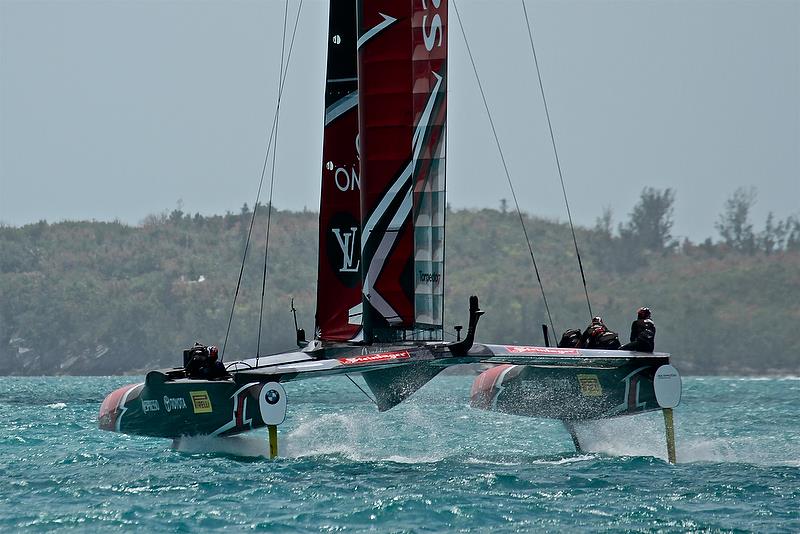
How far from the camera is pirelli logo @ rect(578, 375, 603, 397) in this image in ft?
45.8

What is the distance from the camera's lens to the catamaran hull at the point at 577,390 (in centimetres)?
1372

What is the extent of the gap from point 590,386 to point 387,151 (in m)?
3.27

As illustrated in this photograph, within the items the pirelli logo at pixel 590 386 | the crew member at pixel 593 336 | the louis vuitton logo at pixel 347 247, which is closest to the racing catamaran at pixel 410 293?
the pirelli logo at pixel 590 386

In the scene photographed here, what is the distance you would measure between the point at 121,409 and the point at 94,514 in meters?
3.84

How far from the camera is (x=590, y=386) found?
13984 millimetres

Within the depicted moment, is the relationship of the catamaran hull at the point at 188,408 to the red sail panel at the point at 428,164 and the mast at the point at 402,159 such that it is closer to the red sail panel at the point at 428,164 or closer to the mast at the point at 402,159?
the mast at the point at 402,159

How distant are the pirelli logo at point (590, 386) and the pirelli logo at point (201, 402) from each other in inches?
153

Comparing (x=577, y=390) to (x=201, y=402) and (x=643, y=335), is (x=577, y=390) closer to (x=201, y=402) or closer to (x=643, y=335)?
(x=643, y=335)

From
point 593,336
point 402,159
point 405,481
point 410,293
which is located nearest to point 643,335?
point 593,336

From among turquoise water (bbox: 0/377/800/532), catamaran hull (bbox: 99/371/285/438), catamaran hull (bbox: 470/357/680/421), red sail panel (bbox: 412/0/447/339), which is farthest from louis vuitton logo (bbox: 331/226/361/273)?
catamaran hull (bbox: 99/371/285/438)

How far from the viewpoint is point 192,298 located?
72.9 m

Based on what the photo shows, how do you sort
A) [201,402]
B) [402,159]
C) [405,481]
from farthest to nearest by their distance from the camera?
1. [402,159]
2. [201,402]
3. [405,481]

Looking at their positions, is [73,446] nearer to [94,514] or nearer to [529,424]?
[94,514]

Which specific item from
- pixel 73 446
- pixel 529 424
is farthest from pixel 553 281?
pixel 73 446
